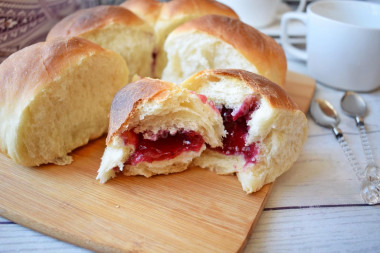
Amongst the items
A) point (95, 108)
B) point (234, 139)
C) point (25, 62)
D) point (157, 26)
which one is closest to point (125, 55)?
point (157, 26)

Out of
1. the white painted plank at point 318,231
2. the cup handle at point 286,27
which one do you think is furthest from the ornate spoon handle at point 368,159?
the cup handle at point 286,27

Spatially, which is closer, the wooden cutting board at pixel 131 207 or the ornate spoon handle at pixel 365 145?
the wooden cutting board at pixel 131 207

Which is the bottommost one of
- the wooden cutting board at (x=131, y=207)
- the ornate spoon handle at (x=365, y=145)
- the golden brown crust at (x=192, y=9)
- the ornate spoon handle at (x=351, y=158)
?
the wooden cutting board at (x=131, y=207)

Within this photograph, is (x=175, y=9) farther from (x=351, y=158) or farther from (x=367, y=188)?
(x=367, y=188)

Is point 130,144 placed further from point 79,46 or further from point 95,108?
point 79,46

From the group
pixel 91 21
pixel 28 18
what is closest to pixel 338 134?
pixel 91 21

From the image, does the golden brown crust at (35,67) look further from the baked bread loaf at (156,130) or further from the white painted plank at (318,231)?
the white painted plank at (318,231)
